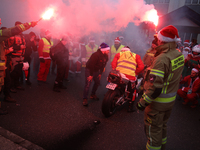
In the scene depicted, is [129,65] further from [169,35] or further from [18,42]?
[18,42]

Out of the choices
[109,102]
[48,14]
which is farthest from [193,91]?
[48,14]

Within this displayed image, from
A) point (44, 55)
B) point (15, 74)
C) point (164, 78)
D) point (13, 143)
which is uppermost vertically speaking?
point (164, 78)

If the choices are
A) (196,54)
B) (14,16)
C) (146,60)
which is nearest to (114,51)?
(146,60)

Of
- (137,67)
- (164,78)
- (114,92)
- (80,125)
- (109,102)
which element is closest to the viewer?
(164,78)

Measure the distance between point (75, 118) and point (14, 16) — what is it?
8096mm

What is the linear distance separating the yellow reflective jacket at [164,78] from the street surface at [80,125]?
4.05 feet

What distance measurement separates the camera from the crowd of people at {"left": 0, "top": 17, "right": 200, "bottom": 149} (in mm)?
2404

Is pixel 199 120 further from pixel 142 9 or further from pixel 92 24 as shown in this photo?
pixel 92 24

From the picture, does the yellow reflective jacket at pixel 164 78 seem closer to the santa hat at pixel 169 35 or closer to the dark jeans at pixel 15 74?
the santa hat at pixel 169 35

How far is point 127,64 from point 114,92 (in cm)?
84

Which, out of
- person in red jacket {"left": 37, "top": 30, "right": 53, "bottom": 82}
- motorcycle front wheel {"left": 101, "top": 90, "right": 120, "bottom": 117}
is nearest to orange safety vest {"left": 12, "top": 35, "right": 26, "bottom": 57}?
person in red jacket {"left": 37, "top": 30, "right": 53, "bottom": 82}

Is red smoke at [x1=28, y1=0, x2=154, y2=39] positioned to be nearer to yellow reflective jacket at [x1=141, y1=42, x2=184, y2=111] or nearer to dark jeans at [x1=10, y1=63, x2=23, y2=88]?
dark jeans at [x1=10, y1=63, x2=23, y2=88]

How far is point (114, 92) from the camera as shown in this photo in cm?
420

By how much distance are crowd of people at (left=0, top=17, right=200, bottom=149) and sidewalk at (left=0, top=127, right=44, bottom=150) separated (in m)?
1.13
